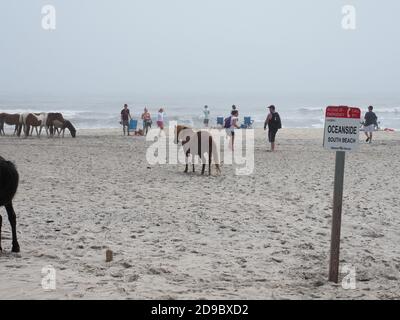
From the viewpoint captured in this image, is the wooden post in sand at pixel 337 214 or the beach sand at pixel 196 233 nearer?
the beach sand at pixel 196 233

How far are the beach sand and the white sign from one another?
145 centimetres

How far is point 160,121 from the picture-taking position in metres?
27.9

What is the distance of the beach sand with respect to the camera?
5031 mm

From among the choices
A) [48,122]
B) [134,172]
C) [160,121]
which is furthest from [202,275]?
[160,121]

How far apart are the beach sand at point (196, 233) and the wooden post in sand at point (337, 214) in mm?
181

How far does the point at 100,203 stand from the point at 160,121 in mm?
18944

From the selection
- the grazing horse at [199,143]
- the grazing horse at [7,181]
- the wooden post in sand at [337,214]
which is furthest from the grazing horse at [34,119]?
the wooden post in sand at [337,214]

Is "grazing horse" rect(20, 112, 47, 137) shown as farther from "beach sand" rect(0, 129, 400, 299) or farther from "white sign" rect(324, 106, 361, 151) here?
"white sign" rect(324, 106, 361, 151)

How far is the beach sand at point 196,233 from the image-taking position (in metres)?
5.03

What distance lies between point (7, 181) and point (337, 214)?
3.71m

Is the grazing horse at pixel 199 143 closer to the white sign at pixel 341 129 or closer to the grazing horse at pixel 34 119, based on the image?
the white sign at pixel 341 129

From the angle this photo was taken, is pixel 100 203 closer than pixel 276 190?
Yes
